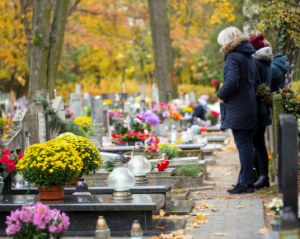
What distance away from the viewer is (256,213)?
215 inches

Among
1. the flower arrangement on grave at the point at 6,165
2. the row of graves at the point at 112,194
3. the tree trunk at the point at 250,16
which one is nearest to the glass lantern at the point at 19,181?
the row of graves at the point at 112,194

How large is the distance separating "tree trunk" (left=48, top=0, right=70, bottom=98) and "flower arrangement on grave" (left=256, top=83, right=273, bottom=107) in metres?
8.50

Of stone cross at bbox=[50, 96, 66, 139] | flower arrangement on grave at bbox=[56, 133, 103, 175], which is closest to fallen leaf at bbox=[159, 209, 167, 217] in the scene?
flower arrangement on grave at bbox=[56, 133, 103, 175]

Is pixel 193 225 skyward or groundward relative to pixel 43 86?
groundward

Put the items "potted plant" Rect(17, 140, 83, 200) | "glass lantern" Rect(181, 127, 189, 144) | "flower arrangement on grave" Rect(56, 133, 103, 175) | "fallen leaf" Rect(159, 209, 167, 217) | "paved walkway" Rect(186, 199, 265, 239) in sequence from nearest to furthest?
1. "paved walkway" Rect(186, 199, 265, 239)
2. "potted plant" Rect(17, 140, 83, 200)
3. "fallen leaf" Rect(159, 209, 167, 217)
4. "flower arrangement on grave" Rect(56, 133, 103, 175)
5. "glass lantern" Rect(181, 127, 189, 144)

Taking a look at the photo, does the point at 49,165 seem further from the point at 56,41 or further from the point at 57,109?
the point at 56,41

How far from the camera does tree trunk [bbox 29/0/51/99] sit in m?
13.5

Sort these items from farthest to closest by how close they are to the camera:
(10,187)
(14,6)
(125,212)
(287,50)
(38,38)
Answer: (14,6), (38,38), (287,50), (10,187), (125,212)

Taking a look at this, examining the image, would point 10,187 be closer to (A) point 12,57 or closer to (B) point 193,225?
(B) point 193,225

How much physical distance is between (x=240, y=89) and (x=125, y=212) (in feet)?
8.52

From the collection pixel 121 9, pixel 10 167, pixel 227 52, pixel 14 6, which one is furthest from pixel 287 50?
pixel 121 9

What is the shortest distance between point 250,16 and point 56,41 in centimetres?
652

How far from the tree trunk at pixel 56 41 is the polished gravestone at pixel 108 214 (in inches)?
357

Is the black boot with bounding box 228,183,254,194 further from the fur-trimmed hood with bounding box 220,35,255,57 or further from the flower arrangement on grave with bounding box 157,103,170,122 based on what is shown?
the flower arrangement on grave with bounding box 157,103,170,122
